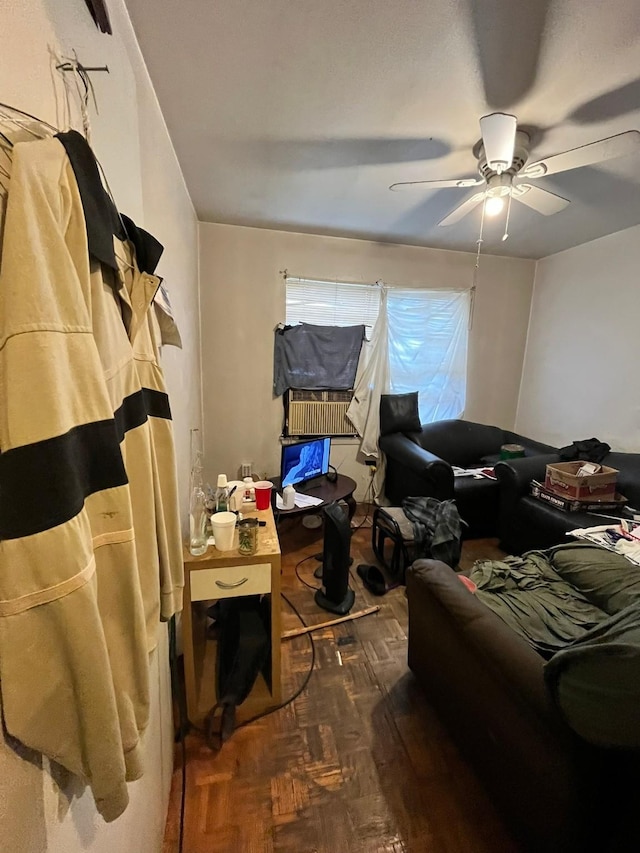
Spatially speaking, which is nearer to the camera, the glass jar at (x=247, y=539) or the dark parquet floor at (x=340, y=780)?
the dark parquet floor at (x=340, y=780)

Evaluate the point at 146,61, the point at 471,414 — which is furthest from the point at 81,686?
the point at 471,414

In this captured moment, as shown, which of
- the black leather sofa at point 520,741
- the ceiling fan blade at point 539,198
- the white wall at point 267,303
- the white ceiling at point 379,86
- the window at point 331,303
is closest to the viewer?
the black leather sofa at point 520,741

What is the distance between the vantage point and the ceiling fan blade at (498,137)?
1.28 metres

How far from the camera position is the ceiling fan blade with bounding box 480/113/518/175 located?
1.28 m

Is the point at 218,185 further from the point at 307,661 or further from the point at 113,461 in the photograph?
the point at 307,661

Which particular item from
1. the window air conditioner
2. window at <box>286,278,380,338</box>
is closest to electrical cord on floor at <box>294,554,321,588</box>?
the window air conditioner

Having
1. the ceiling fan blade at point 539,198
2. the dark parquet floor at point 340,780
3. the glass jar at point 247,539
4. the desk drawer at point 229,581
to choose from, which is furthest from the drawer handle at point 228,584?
the ceiling fan blade at point 539,198

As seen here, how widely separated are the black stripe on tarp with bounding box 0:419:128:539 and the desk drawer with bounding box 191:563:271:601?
0.99 metres

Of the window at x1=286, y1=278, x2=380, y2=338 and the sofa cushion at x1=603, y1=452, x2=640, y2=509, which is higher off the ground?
the window at x1=286, y1=278, x2=380, y2=338

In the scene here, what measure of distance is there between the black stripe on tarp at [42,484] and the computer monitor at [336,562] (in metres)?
1.68

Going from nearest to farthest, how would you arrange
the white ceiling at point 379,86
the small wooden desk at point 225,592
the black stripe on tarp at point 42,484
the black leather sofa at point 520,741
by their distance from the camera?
the black stripe on tarp at point 42,484
the black leather sofa at point 520,741
the white ceiling at point 379,86
the small wooden desk at point 225,592

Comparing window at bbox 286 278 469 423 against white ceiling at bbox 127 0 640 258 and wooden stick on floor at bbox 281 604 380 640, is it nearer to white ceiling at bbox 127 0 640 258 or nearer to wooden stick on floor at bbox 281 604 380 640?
white ceiling at bbox 127 0 640 258

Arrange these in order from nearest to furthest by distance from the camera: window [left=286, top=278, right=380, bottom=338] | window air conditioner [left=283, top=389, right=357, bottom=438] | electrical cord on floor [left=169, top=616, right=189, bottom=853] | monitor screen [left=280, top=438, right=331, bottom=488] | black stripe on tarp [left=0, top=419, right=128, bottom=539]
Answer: black stripe on tarp [left=0, top=419, right=128, bottom=539]
electrical cord on floor [left=169, top=616, right=189, bottom=853]
monitor screen [left=280, top=438, right=331, bottom=488]
window [left=286, top=278, right=380, bottom=338]
window air conditioner [left=283, top=389, right=357, bottom=438]

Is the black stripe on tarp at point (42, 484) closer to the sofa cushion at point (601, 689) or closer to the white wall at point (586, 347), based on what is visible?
the sofa cushion at point (601, 689)
